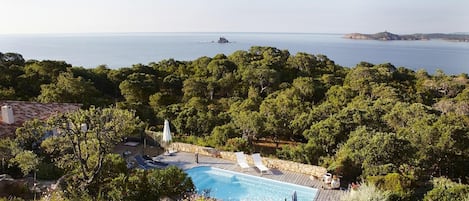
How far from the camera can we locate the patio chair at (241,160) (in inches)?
528

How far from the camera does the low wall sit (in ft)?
41.2

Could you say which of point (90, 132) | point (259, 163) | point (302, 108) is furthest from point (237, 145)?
point (90, 132)

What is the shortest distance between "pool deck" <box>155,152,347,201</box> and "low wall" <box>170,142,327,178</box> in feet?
0.64

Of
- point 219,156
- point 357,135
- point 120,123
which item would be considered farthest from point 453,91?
point 120,123

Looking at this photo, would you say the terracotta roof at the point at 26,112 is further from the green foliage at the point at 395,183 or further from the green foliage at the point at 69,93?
the green foliage at the point at 395,183

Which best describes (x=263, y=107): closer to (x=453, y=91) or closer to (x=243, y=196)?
(x=243, y=196)

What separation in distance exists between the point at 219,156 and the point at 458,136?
28.0 feet

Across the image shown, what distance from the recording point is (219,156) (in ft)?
48.3

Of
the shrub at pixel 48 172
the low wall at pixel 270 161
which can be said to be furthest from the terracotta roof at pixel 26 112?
the low wall at pixel 270 161

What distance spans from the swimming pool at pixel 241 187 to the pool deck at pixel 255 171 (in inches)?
8.9

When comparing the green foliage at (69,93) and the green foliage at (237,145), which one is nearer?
the green foliage at (237,145)

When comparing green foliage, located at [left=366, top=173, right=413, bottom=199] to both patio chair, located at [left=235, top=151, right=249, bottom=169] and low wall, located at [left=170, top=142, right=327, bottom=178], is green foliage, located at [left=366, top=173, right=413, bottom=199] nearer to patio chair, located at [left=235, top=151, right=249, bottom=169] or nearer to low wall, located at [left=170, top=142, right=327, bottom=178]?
low wall, located at [left=170, top=142, right=327, bottom=178]

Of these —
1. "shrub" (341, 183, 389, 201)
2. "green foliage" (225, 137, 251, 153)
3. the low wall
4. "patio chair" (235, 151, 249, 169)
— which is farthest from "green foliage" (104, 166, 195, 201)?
"green foliage" (225, 137, 251, 153)

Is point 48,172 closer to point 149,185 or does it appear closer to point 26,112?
point 149,185
